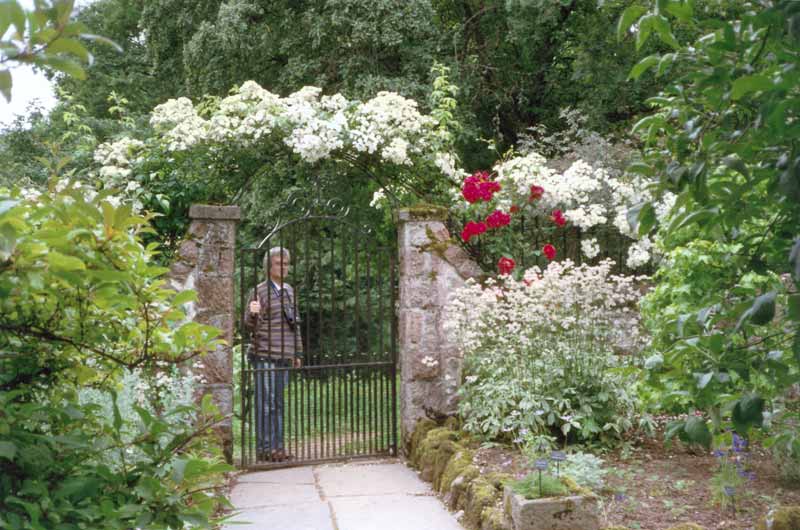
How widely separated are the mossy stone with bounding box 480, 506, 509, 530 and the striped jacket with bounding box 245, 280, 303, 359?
2692 mm

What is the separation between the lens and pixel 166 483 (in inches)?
59.3

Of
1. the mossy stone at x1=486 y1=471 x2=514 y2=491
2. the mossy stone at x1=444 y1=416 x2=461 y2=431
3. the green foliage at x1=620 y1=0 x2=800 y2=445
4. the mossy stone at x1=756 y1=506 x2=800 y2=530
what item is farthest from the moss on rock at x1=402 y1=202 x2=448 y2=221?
the green foliage at x1=620 y1=0 x2=800 y2=445

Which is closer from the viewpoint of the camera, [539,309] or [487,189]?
[539,309]

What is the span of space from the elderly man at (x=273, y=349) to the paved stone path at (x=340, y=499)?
300 mm

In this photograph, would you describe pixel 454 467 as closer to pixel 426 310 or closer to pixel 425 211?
pixel 426 310

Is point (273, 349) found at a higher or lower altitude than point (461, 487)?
higher

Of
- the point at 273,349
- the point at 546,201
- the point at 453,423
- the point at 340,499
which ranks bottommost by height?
the point at 340,499

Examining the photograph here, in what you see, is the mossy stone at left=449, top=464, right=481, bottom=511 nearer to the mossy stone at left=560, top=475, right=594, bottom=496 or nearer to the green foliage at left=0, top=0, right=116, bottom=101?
the mossy stone at left=560, top=475, right=594, bottom=496

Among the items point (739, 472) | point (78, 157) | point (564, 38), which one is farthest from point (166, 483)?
point (564, 38)

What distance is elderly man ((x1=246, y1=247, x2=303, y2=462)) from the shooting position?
6406mm

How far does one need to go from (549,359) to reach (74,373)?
174 inches

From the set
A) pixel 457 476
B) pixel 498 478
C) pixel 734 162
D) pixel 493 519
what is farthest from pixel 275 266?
pixel 734 162

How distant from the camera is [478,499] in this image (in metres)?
4.34

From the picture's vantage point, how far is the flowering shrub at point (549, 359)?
5398 mm
